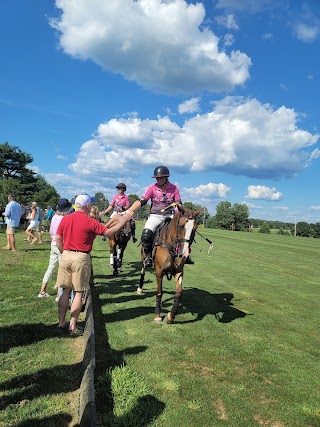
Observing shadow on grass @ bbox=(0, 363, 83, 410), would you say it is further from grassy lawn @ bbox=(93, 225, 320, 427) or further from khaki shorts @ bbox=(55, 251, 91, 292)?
khaki shorts @ bbox=(55, 251, 91, 292)

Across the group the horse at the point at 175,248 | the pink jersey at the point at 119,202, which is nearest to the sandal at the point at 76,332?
the horse at the point at 175,248

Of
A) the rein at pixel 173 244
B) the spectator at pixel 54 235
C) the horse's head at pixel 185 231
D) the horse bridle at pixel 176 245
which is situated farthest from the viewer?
the spectator at pixel 54 235

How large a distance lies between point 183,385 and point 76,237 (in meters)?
3.09

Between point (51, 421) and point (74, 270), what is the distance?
8.79 feet

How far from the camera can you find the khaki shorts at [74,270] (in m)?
6.13

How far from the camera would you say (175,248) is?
24.8 feet

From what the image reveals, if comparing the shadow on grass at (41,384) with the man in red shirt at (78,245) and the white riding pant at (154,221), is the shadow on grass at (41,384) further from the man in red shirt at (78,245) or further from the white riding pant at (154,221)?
the white riding pant at (154,221)

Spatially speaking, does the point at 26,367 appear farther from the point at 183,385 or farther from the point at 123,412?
the point at 183,385

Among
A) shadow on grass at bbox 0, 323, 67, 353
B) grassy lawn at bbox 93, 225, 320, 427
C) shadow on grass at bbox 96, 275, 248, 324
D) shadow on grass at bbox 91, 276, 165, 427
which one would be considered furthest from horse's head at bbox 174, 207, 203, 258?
shadow on grass at bbox 0, 323, 67, 353

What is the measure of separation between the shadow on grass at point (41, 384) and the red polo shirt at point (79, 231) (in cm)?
205

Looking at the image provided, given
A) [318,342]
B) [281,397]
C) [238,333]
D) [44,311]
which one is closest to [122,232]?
[44,311]

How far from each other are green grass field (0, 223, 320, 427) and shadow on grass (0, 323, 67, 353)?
2 centimetres

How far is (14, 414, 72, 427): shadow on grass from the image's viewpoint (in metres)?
3.80

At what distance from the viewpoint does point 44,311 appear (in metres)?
7.71
